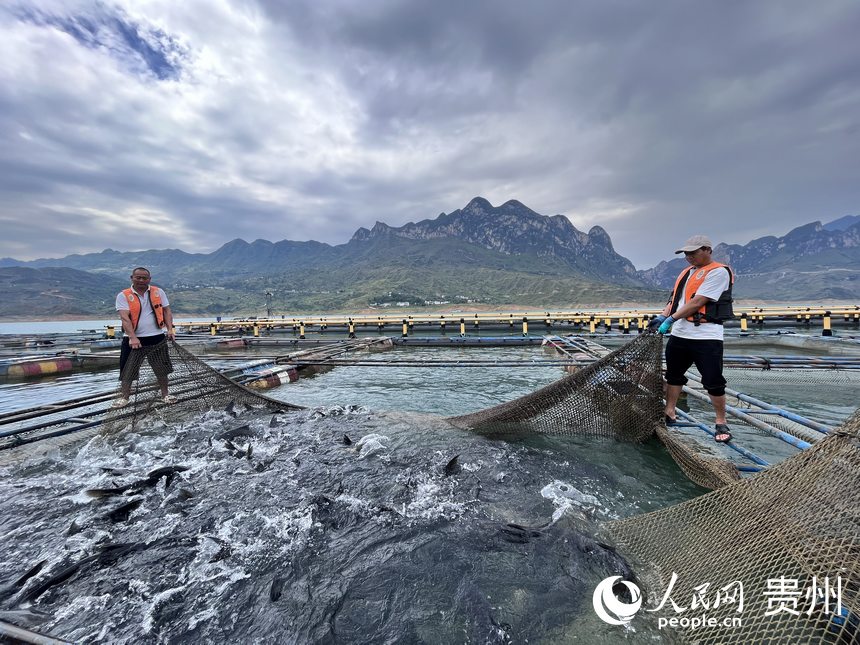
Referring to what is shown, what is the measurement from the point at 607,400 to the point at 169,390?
9305mm

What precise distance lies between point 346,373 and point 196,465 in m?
9.96

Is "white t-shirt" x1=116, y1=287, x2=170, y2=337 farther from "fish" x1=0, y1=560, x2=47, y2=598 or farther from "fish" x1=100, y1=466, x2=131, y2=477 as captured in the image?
"fish" x1=0, y1=560, x2=47, y2=598

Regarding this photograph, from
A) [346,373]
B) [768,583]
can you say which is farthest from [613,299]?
[768,583]

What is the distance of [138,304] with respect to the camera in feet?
24.5

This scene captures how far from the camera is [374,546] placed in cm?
375

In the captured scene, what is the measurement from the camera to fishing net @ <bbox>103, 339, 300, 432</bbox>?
7059 mm

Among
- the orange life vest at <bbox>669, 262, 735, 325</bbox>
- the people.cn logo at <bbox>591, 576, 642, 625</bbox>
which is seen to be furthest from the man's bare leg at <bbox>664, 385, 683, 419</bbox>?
the people.cn logo at <bbox>591, 576, 642, 625</bbox>

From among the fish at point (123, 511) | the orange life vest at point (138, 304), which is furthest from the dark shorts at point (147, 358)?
the fish at point (123, 511)

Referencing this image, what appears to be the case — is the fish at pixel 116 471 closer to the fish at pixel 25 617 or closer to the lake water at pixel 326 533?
the lake water at pixel 326 533

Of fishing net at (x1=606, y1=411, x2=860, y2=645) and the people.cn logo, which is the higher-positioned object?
fishing net at (x1=606, y1=411, x2=860, y2=645)

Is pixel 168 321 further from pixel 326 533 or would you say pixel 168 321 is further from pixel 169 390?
pixel 326 533

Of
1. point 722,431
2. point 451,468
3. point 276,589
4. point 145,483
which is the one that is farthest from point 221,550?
point 722,431

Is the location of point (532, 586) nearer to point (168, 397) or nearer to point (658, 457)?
point (658, 457)

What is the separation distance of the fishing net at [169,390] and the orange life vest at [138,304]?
0.59m
